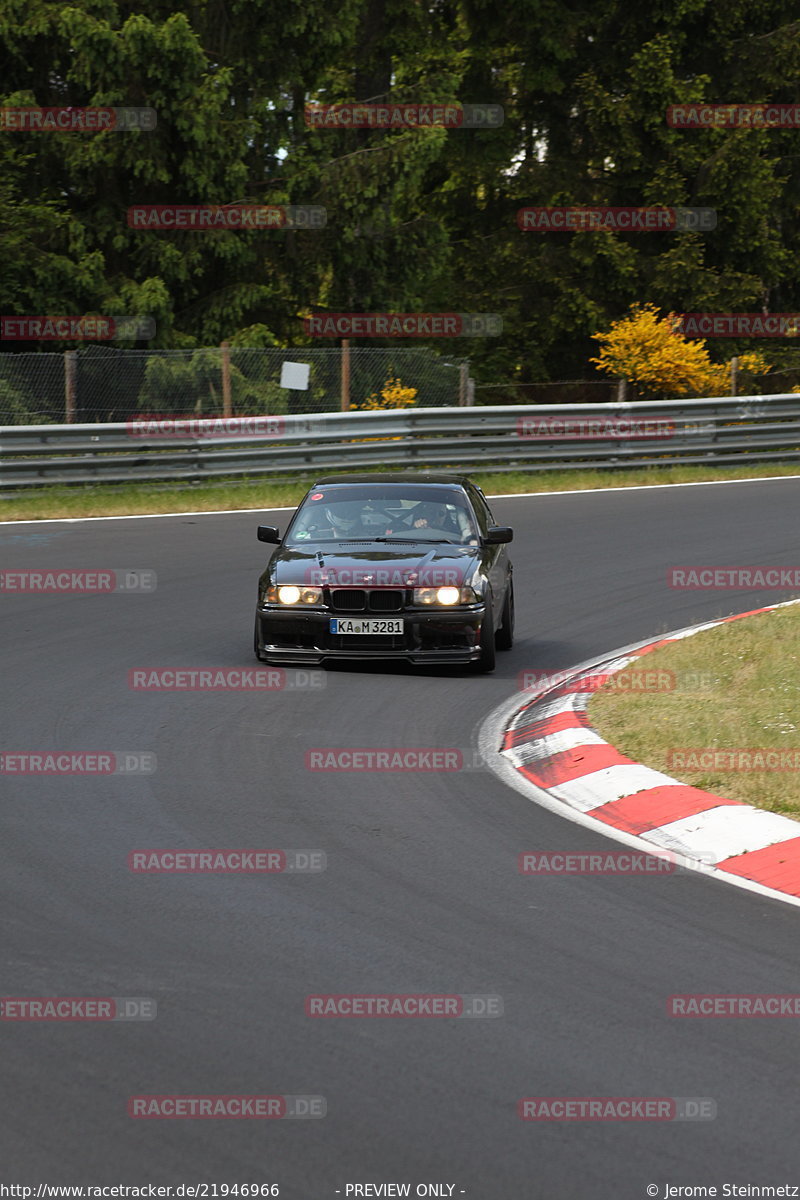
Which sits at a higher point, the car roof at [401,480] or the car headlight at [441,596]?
the car roof at [401,480]

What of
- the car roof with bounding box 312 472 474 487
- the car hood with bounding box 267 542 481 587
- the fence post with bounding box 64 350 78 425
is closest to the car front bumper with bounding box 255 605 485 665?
the car hood with bounding box 267 542 481 587

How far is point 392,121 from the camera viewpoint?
101 ft

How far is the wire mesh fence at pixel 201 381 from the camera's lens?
22125 millimetres

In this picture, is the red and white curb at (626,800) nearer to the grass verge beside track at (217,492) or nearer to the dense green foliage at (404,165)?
the grass verge beside track at (217,492)

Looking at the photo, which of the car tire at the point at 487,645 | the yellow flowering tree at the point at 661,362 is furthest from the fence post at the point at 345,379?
the car tire at the point at 487,645

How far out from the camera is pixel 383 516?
1308 centimetres

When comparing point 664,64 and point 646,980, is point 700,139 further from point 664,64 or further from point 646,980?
point 646,980

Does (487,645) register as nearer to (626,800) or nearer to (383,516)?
(383,516)

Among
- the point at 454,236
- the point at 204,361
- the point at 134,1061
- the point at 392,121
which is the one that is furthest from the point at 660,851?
the point at 454,236

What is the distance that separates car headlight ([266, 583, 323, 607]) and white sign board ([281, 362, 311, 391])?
37.8 feet

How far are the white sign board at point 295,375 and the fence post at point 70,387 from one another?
2906mm

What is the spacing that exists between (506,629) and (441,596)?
1.27m

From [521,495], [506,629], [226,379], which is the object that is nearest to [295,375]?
[226,379]

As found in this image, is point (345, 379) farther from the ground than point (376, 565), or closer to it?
farther from the ground
